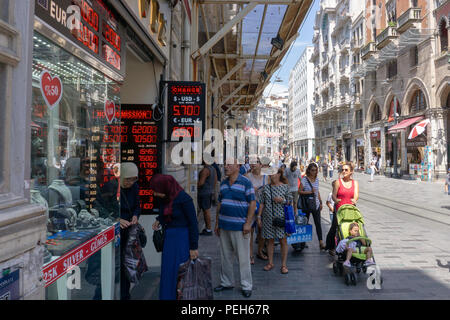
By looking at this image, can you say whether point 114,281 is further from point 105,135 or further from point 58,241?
point 105,135

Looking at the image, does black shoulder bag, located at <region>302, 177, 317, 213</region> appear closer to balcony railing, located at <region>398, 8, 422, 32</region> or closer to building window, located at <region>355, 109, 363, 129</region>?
balcony railing, located at <region>398, 8, 422, 32</region>

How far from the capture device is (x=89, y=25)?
309 centimetres

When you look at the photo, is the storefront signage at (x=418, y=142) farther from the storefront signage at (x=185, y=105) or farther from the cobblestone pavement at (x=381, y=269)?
the storefront signage at (x=185, y=105)

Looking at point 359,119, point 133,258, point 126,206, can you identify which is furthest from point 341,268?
point 359,119

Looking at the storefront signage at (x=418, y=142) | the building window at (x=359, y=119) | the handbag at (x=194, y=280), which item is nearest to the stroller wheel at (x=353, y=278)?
the handbag at (x=194, y=280)

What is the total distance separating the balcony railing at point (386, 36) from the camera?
27.1 metres

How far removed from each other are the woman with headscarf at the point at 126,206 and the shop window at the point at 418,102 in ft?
85.8

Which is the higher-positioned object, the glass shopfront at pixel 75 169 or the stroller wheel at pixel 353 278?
the glass shopfront at pixel 75 169

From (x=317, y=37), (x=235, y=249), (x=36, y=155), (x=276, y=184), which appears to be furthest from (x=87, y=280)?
(x=317, y=37)

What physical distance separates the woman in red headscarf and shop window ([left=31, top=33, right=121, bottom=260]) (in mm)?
652

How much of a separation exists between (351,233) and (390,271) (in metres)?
0.94

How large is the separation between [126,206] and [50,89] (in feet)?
6.31

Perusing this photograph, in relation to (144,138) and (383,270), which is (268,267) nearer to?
(383,270)

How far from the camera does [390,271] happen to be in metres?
5.16
